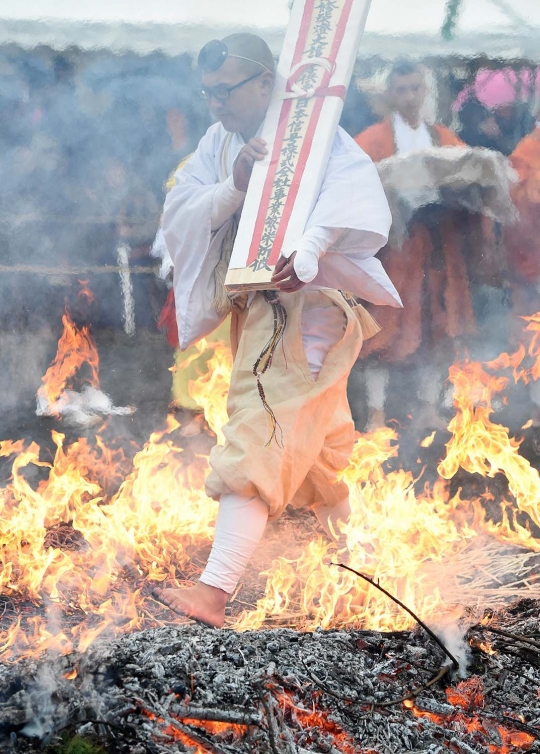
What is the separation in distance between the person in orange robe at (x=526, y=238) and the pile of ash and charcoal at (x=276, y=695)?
9.33 feet

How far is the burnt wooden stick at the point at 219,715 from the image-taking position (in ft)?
7.63

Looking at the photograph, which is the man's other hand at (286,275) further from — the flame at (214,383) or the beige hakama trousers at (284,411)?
the flame at (214,383)

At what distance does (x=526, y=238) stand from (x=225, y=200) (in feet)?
8.80

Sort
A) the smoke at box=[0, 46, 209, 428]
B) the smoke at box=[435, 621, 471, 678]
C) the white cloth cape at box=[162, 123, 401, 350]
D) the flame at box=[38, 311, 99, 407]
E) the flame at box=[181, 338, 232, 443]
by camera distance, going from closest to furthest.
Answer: the smoke at box=[435, 621, 471, 678] → the white cloth cape at box=[162, 123, 401, 350] → the flame at box=[181, 338, 232, 443] → the smoke at box=[0, 46, 209, 428] → the flame at box=[38, 311, 99, 407]

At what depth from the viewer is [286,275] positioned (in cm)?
311

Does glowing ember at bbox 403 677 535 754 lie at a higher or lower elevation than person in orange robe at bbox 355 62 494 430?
lower

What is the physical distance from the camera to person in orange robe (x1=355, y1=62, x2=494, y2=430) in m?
5.24

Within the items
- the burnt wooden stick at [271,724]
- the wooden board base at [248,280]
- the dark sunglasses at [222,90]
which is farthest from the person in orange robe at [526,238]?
the burnt wooden stick at [271,724]

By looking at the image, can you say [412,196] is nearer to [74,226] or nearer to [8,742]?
[74,226]

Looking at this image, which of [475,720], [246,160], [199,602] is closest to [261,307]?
[246,160]

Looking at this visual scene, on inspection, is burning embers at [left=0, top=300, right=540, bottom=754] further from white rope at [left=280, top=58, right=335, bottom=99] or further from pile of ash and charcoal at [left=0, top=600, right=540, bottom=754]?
white rope at [left=280, top=58, right=335, bottom=99]

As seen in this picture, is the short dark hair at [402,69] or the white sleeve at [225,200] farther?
the short dark hair at [402,69]

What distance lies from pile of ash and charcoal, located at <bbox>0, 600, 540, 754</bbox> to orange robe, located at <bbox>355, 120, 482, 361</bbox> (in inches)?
106

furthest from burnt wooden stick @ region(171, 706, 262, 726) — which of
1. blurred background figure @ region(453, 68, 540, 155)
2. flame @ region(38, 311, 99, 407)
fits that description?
blurred background figure @ region(453, 68, 540, 155)
